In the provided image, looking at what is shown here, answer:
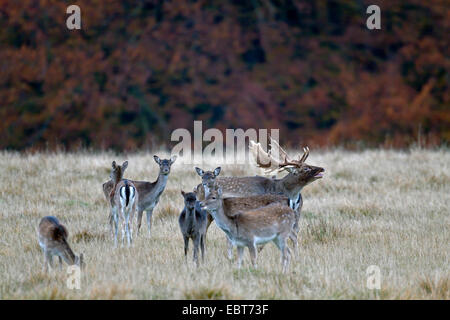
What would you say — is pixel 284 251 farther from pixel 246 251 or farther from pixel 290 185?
pixel 290 185

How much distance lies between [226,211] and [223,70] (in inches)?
750

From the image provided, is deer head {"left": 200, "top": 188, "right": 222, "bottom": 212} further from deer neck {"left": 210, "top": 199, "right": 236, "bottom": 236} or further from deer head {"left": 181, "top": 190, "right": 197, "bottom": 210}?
deer head {"left": 181, "top": 190, "right": 197, "bottom": 210}

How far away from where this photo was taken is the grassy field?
6.45 metres

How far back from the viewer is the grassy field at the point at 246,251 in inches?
254

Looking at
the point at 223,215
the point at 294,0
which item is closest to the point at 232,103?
the point at 294,0

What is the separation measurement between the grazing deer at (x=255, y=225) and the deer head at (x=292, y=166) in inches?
67.6

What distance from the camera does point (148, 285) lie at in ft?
21.3

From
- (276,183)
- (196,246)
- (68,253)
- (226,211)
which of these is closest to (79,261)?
(68,253)

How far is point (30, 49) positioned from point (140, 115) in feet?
A: 13.0

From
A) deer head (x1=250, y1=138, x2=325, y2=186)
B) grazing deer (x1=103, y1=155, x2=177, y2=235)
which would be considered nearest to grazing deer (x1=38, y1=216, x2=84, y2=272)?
grazing deer (x1=103, y1=155, x2=177, y2=235)

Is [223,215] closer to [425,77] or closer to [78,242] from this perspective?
[78,242]

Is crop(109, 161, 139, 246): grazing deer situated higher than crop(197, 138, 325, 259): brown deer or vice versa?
crop(197, 138, 325, 259): brown deer

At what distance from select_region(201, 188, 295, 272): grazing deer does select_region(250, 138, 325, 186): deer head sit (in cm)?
172

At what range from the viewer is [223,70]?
26.5 meters
